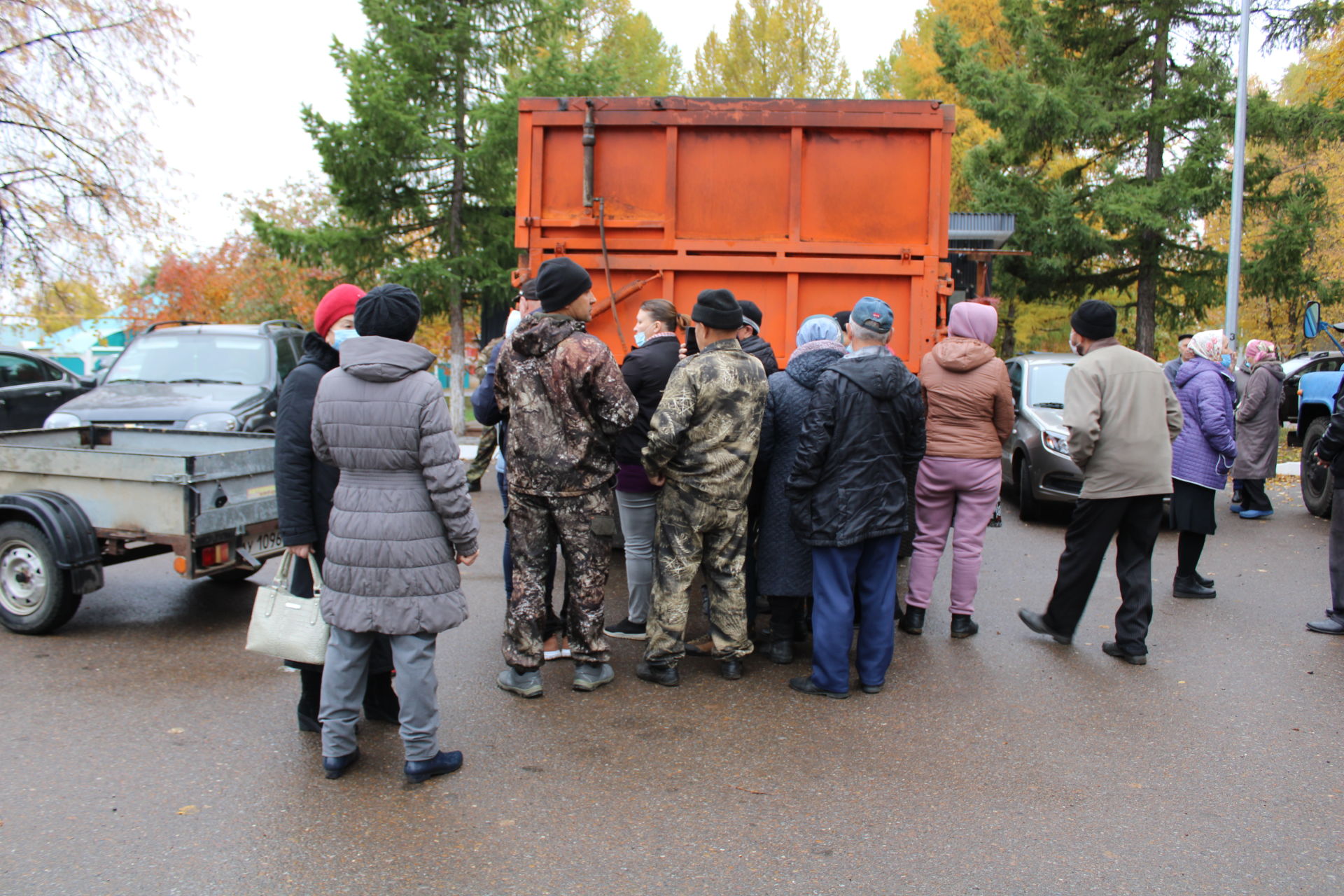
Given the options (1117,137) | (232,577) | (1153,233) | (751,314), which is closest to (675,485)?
(751,314)

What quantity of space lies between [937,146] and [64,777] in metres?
5.95

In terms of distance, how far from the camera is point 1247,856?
333 centimetres

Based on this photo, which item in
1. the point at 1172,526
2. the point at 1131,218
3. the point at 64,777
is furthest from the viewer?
the point at 1131,218

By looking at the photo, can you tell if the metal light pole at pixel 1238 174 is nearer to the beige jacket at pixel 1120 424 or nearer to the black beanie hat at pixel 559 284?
the beige jacket at pixel 1120 424

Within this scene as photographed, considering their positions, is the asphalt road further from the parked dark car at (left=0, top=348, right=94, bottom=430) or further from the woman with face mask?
the parked dark car at (left=0, top=348, right=94, bottom=430)

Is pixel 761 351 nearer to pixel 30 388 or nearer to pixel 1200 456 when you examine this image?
pixel 1200 456

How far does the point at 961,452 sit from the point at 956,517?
445 mm

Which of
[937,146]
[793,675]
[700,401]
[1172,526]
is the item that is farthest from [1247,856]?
[937,146]

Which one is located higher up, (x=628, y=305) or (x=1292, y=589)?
(x=628, y=305)

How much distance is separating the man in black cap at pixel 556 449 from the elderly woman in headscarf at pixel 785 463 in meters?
0.91

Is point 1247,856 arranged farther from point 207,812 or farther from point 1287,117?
point 1287,117

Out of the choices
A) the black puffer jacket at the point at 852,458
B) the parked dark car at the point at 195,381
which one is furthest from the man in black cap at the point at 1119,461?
the parked dark car at the point at 195,381

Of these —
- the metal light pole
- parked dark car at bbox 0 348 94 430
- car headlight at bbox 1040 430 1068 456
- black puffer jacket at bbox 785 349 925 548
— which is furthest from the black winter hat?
the metal light pole

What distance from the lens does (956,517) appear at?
5.89 m
